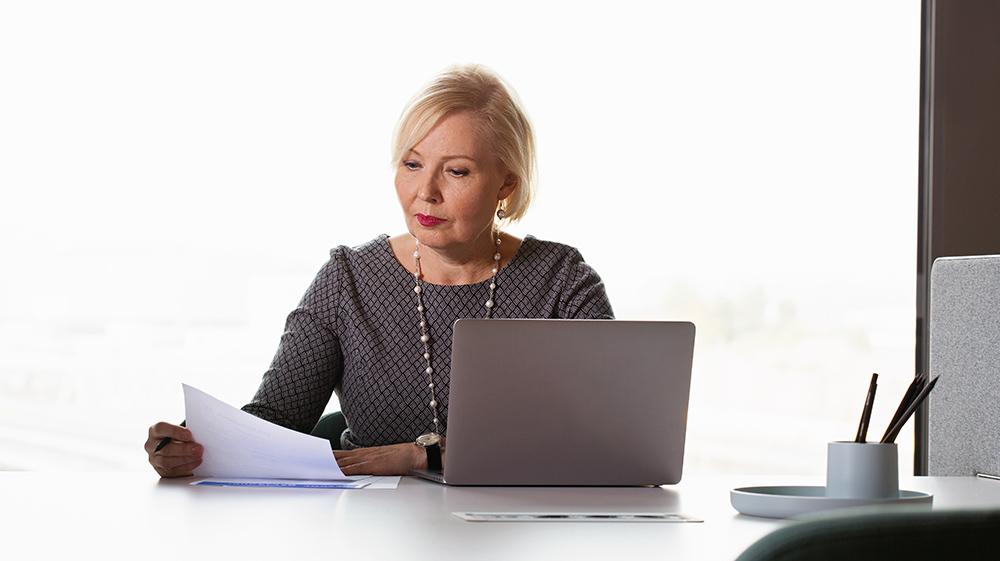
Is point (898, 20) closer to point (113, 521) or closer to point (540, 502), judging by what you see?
point (540, 502)

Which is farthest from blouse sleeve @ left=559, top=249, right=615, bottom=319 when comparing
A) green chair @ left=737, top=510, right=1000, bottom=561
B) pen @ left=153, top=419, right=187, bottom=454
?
green chair @ left=737, top=510, right=1000, bottom=561

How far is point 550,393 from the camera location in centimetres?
138

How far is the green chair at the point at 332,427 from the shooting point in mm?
2084

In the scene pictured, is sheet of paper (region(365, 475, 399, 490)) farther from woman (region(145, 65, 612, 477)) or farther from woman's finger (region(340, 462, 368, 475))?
woman (region(145, 65, 612, 477))

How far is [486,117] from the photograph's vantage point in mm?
2059

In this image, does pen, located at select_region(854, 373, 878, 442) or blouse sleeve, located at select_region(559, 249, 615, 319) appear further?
blouse sleeve, located at select_region(559, 249, 615, 319)

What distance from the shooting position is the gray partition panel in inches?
66.0

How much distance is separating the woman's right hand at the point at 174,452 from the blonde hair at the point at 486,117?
28.7 inches

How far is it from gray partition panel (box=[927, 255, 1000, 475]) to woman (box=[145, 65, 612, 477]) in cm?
58

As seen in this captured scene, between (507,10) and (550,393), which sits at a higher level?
(507,10)

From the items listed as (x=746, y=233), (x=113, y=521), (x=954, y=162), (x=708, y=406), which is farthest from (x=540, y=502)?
(x=708, y=406)

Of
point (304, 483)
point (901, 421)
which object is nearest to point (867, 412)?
point (901, 421)

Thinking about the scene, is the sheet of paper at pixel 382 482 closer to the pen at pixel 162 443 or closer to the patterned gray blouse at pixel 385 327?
the pen at pixel 162 443

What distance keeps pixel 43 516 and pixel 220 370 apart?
3.14 metres
